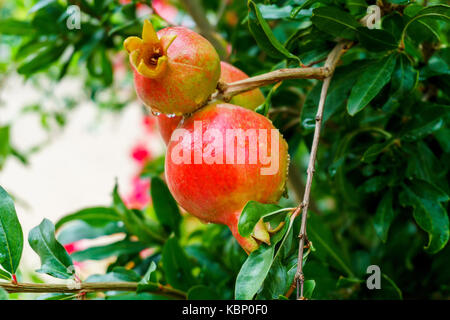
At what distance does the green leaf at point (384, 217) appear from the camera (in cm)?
77

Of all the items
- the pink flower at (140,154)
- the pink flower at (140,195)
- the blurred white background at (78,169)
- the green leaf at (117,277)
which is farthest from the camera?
the blurred white background at (78,169)

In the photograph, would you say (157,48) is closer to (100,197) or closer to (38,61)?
(38,61)

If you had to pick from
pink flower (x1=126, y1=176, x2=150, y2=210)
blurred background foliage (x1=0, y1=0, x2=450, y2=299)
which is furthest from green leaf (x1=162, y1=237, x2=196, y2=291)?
pink flower (x1=126, y1=176, x2=150, y2=210)

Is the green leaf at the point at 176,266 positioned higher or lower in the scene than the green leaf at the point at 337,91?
lower

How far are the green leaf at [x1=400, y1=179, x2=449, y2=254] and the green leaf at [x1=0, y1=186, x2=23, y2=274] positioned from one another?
1.90 feet

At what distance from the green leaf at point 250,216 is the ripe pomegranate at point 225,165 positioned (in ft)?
0.06

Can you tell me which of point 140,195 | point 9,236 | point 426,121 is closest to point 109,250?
point 9,236

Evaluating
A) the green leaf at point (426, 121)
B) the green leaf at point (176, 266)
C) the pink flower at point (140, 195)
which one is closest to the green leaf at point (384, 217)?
the green leaf at point (426, 121)

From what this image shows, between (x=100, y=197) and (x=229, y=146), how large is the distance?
2.79 metres

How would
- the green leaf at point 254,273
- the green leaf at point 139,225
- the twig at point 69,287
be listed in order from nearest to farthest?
1. the green leaf at point 254,273
2. the twig at point 69,287
3. the green leaf at point 139,225

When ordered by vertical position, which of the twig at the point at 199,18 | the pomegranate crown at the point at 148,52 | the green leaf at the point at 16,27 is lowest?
the twig at the point at 199,18

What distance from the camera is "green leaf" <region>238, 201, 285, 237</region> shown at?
1.64 feet

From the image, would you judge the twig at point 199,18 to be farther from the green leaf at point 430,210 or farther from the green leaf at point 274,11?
the green leaf at point 430,210
